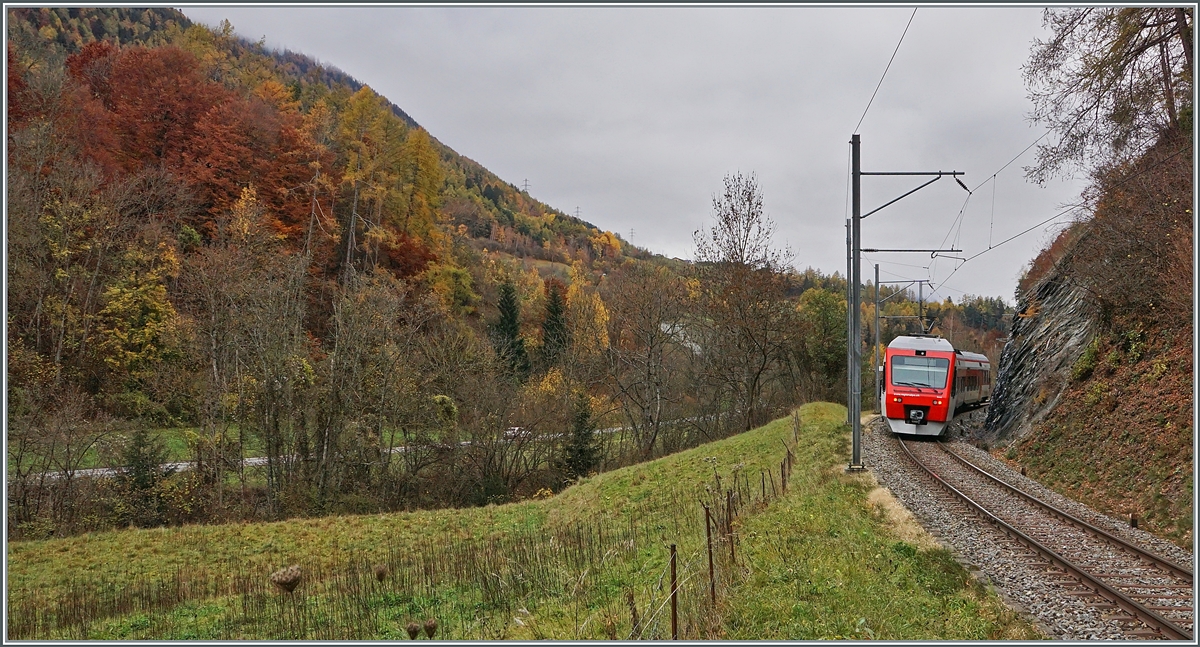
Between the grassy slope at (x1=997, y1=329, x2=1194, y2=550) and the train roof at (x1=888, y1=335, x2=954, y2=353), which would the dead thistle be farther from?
the train roof at (x1=888, y1=335, x2=954, y2=353)

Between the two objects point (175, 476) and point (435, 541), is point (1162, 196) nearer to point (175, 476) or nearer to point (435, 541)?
point (435, 541)

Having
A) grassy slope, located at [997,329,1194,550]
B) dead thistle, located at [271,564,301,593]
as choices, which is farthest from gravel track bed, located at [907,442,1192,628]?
dead thistle, located at [271,564,301,593]

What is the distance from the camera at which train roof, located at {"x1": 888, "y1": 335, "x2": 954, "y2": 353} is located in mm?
22469

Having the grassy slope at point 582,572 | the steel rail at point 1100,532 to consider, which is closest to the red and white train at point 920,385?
the grassy slope at point 582,572

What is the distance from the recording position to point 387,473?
26734 mm

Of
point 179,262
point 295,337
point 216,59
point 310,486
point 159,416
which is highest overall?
point 216,59

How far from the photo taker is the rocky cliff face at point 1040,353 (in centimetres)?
1900

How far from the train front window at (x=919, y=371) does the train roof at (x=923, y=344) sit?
1.29 ft

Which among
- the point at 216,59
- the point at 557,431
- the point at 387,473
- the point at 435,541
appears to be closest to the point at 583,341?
the point at 557,431

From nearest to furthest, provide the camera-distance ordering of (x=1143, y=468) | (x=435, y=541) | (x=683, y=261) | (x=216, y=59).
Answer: (x=1143, y=468), (x=435, y=541), (x=683, y=261), (x=216, y=59)

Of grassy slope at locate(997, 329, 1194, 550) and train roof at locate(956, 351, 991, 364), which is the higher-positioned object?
train roof at locate(956, 351, 991, 364)

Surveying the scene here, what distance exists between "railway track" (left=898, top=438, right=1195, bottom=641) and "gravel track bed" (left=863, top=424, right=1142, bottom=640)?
0.13 m

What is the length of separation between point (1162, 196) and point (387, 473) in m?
25.7

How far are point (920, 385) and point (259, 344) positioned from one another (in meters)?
22.8
